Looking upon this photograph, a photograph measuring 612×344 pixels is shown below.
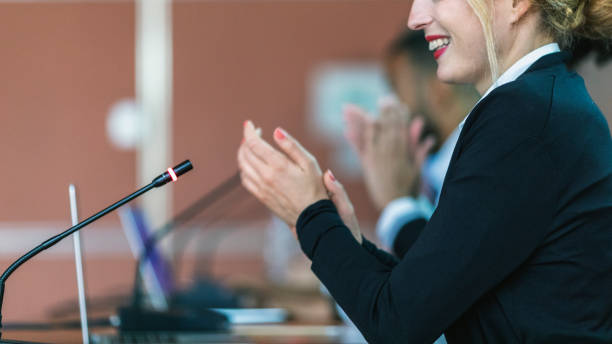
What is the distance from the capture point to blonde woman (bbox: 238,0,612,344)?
827 mm

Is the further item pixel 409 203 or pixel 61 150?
pixel 61 150

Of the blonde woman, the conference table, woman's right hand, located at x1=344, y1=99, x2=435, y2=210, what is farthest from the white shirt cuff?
the blonde woman

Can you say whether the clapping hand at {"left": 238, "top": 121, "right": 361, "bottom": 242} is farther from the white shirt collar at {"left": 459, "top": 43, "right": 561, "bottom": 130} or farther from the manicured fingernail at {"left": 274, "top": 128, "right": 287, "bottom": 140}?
the white shirt collar at {"left": 459, "top": 43, "right": 561, "bottom": 130}

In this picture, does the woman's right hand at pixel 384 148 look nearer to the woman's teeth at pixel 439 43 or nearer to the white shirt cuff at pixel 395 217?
the white shirt cuff at pixel 395 217

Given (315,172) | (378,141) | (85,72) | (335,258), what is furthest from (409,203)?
(85,72)

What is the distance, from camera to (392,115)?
1786 millimetres

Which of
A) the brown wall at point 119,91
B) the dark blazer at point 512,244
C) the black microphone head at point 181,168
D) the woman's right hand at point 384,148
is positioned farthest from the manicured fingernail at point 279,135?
the brown wall at point 119,91

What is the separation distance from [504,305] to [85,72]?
417 centimetres

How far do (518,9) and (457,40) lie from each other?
90mm

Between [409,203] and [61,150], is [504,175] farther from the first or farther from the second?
[61,150]

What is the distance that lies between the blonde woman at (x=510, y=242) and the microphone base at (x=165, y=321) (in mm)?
791

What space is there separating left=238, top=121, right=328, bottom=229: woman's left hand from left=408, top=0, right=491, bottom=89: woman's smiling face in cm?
24

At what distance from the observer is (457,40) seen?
3.34ft

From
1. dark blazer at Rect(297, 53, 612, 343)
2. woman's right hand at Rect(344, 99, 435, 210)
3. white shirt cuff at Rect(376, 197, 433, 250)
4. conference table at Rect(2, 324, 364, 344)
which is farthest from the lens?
woman's right hand at Rect(344, 99, 435, 210)
